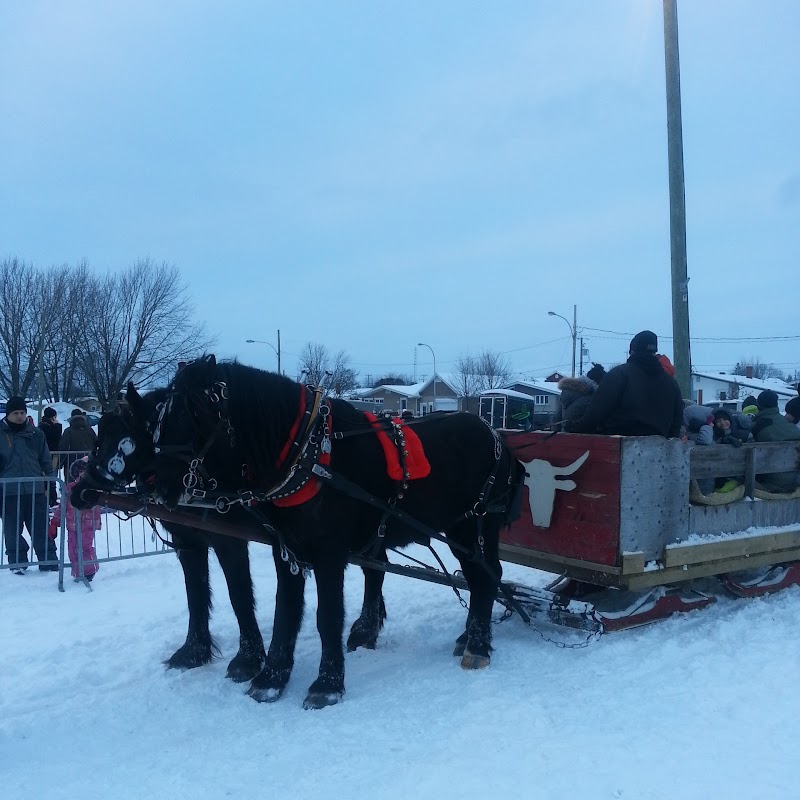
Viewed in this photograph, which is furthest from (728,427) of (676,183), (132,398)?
(132,398)

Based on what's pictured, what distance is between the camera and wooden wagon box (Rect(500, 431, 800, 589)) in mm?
4590

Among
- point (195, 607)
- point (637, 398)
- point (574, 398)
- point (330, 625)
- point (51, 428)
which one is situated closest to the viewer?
point (330, 625)

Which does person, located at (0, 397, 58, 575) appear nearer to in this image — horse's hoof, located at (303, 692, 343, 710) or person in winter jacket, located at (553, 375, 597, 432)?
horse's hoof, located at (303, 692, 343, 710)

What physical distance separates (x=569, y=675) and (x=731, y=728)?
96 centimetres

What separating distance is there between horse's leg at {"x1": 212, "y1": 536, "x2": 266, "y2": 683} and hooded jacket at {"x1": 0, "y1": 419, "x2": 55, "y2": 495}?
12.7 feet

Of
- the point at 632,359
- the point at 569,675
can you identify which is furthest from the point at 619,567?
the point at 632,359

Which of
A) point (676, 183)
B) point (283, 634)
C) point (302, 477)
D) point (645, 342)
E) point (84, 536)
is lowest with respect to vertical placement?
point (283, 634)

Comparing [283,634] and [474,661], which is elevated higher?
[283,634]

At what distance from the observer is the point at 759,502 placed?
5.49 meters

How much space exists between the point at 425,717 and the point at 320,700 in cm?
59

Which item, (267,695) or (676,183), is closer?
(267,695)

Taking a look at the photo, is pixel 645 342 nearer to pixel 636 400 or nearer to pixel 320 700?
pixel 636 400

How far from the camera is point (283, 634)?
410cm

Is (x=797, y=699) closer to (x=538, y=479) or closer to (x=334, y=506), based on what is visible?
(x=538, y=479)
